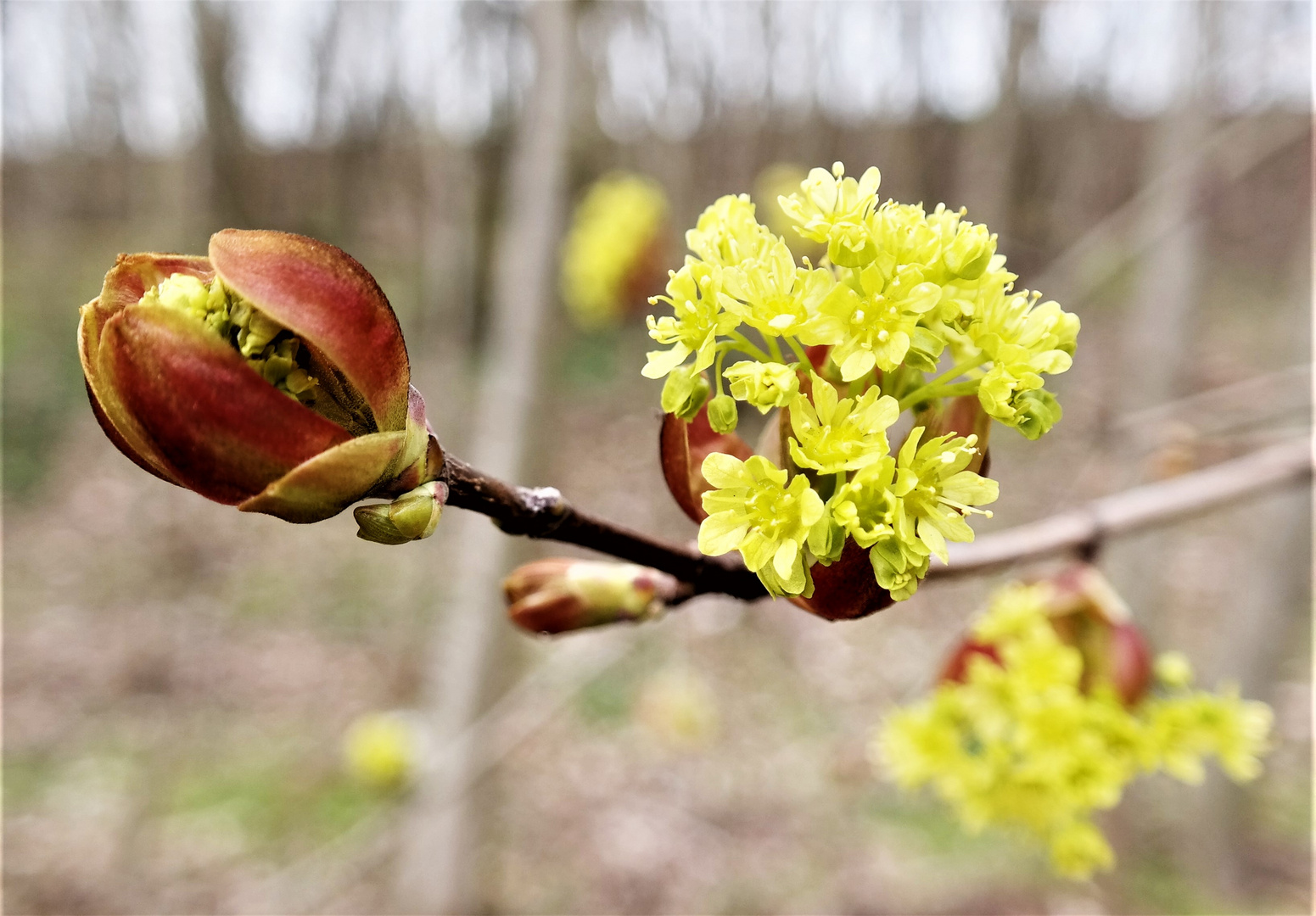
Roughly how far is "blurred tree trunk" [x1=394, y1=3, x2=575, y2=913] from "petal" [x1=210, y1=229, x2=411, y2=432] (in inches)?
73.2

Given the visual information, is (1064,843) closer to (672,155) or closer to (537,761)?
(537,761)

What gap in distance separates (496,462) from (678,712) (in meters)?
2.07

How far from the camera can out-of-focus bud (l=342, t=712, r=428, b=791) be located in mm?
3865

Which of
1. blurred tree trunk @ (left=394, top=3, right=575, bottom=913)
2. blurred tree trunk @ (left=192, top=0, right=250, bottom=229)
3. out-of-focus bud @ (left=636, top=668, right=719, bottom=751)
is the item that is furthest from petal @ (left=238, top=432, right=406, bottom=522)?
blurred tree trunk @ (left=192, top=0, right=250, bottom=229)

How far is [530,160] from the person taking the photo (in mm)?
2451

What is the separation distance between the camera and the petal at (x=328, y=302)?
0.56 metres

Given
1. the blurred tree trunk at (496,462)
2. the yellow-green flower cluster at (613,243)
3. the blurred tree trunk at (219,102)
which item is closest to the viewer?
the blurred tree trunk at (496,462)

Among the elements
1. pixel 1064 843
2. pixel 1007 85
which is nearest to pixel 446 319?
pixel 1007 85

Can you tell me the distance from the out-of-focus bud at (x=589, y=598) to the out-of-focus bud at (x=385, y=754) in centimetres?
321

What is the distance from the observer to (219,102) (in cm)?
618

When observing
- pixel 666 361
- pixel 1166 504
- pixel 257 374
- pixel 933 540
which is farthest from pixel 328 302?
pixel 1166 504

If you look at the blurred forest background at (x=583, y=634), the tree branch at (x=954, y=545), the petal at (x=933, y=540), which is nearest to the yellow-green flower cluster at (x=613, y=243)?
the blurred forest background at (x=583, y=634)

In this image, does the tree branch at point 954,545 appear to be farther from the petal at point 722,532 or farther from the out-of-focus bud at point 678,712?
the out-of-focus bud at point 678,712

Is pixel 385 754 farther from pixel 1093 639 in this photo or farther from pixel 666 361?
pixel 666 361
